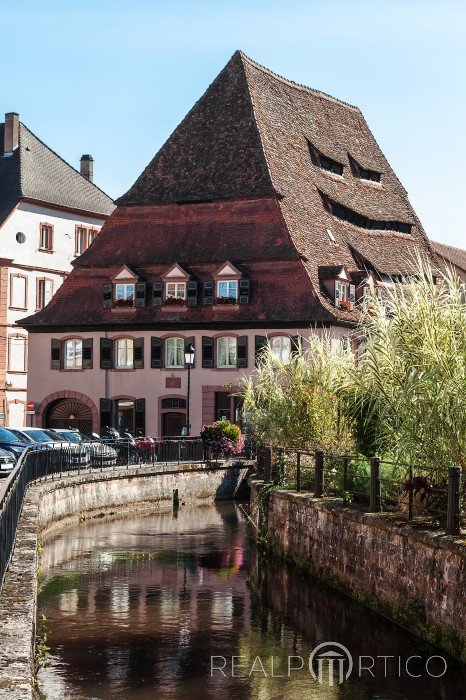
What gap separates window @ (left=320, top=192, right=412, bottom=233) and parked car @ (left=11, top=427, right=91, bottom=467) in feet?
73.9

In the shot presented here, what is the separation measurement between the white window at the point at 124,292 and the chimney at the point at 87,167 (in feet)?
83.9

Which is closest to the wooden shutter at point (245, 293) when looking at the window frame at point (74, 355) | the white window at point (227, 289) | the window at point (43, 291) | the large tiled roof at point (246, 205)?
the white window at point (227, 289)

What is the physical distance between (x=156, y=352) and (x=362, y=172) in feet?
62.9

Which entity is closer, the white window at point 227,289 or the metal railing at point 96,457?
the metal railing at point 96,457

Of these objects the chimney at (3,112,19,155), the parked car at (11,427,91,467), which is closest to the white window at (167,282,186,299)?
the parked car at (11,427,91,467)

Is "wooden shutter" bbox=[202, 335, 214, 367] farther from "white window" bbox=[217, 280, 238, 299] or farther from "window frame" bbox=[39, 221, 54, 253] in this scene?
"window frame" bbox=[39, 221, 54, 253]

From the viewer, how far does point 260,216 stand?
5566 centimetres

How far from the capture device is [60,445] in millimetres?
37094

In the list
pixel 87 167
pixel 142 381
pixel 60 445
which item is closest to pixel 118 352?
pixel 142 381

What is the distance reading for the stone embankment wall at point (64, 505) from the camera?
12.4m

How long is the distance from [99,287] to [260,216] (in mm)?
7789

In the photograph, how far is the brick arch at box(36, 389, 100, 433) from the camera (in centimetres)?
5656

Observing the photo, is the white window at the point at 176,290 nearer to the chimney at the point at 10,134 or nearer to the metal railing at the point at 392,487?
the chimney at the point at 10,134

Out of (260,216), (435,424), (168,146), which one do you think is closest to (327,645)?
(435,424)
